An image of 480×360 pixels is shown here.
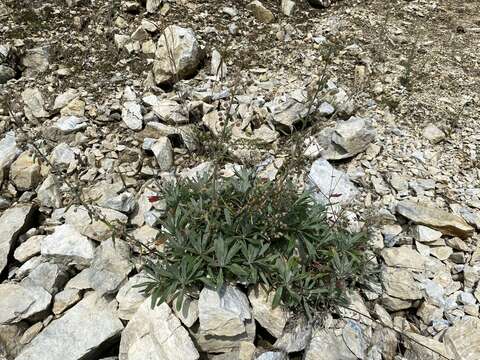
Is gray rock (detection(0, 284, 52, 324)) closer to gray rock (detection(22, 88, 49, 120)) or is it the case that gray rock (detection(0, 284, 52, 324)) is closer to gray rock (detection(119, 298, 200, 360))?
gray rock (detection(119, 298, 200, 360))

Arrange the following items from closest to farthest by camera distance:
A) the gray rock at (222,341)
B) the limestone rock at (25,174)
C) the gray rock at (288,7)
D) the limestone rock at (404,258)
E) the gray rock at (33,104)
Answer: the gray rock at (222,341) → the limestone rock at (404,258) → the limestone rock at (25,174) → the gray rock at (33,104) → the gray rock at (288,7)

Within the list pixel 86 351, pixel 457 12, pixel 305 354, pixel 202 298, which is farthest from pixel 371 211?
pixel 457 12

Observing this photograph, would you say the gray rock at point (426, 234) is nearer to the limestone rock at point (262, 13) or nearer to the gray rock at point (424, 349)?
the gray rock at point (424, 349)

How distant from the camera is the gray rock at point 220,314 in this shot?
11.9ft

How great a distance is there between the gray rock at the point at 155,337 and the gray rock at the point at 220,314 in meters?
0.21

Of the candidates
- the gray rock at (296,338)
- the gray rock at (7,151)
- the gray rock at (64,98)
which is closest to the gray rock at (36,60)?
the gray rock at (64,98)

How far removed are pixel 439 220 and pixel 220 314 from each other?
2.57 m

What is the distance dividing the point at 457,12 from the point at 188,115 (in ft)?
17.8

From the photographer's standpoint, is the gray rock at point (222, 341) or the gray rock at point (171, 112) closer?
the gray rock at point (222, 341)

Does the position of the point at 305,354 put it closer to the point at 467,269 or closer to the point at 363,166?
the point at 467,269

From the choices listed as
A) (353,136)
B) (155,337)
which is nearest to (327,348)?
(155,337)

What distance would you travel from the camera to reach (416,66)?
21.0 feet

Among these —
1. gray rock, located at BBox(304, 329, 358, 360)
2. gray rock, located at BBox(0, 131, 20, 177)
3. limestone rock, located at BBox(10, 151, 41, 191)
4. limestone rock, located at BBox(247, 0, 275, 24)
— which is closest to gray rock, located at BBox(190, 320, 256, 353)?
gray rock, located at BBox(304, 329, 358, 360)

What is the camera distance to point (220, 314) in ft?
11.9
